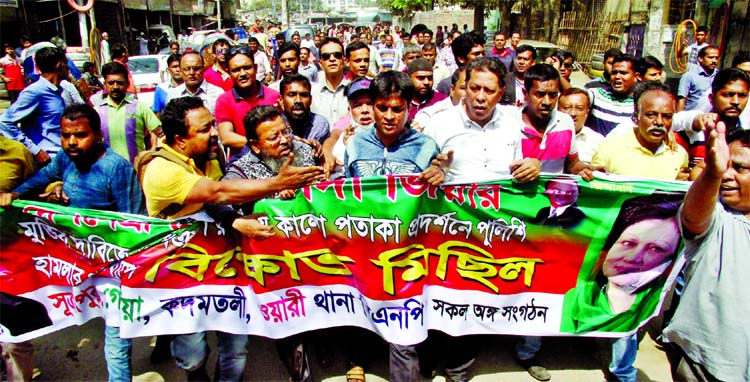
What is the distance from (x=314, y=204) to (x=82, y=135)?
1417 mm

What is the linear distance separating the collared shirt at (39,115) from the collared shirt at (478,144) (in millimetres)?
3327

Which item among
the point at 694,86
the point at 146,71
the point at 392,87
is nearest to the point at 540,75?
the point at 392,87

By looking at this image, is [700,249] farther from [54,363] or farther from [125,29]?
[125,29]

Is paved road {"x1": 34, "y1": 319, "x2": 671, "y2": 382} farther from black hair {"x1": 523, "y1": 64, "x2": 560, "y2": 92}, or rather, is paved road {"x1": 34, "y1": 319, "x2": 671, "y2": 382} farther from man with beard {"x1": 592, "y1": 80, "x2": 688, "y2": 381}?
black hair {"x1": 523, "y1": 64, "x2": 560, "y2": 92}

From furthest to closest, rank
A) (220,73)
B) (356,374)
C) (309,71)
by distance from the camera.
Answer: (309,71) → (220,73) → (356,374)

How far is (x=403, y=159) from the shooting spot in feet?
10.7

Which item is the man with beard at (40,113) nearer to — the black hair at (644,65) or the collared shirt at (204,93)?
the collared shirt at (204,93)

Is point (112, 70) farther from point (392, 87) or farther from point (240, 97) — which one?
point (392, 87)

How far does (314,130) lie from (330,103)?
3.65 ft

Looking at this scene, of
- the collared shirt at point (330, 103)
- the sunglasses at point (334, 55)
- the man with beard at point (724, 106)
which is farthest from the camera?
the sunglasses at point (334, 55)

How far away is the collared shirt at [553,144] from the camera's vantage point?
3598mm

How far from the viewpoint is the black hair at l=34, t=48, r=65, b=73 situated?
4742 millimetres

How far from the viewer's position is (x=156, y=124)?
4977 mm

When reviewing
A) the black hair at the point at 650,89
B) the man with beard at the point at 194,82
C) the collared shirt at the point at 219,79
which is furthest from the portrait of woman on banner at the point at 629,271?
the collared shirt at the point at 219,79
